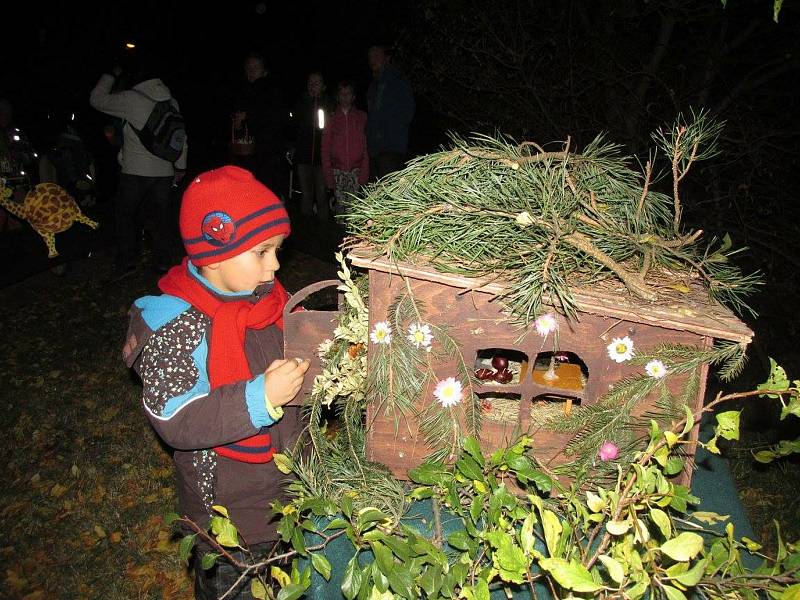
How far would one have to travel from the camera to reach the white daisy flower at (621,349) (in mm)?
1288

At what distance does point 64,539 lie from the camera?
3084mm

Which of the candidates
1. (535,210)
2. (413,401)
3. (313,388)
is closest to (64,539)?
(313,388)

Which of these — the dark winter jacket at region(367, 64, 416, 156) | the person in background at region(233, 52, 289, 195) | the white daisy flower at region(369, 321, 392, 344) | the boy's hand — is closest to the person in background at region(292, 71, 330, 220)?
the person in background at region(233, 52, 289, 195)

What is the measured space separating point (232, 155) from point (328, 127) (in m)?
1.07

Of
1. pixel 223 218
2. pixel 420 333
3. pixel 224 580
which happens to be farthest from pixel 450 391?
pixel 224 580

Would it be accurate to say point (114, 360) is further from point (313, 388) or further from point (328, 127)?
point (313, 388)

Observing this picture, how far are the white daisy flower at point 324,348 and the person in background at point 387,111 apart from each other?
4.26 metres

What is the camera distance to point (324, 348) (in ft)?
4.99

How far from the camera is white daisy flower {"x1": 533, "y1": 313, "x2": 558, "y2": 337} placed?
129cm

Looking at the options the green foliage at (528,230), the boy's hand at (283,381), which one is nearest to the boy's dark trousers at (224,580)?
the boy's hand at (283,381)

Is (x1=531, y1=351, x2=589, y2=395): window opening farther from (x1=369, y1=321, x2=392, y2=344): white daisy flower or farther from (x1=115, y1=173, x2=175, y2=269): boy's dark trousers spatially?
(x1=115, y1=173, x2=175, y2=269): boy's dark trousers

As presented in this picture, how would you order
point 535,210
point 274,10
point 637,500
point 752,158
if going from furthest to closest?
point 274,10 → point 752,158 → point 535,210 → point 637,500

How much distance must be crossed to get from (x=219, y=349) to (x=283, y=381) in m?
0.22

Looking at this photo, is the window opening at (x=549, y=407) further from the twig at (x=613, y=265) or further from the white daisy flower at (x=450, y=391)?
the twig at (x=613, y=265)
